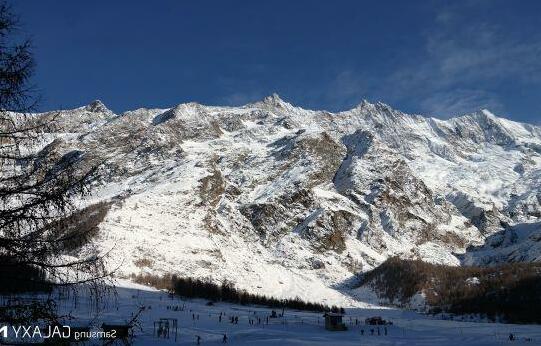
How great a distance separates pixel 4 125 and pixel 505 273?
165 m

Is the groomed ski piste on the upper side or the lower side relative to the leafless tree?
lower

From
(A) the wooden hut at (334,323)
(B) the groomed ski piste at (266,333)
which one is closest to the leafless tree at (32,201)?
(B) the groomed ski piste at (266,333)

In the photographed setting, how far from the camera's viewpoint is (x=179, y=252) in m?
165

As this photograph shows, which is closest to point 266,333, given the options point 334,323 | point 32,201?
point 334,323

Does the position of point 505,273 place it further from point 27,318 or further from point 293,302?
point 27,318

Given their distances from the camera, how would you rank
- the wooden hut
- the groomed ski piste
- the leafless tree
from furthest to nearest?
1. the wooden hut
2. the groomed ski piste
3. the leafless tree

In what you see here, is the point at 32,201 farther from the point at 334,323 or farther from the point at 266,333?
the point at 334,323

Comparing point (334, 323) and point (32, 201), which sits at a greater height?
point (32, 201)

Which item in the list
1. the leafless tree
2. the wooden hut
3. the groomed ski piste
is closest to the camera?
the leafless tree

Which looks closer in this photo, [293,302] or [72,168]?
[72,168]

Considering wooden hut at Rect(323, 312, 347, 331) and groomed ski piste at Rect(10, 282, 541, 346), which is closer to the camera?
groomed ski piste at Rect(10, 282, 541, 346)

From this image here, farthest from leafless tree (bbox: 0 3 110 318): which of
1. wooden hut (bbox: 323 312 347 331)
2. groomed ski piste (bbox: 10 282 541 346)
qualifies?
wooden hut (bbox: 323 312 347 331)

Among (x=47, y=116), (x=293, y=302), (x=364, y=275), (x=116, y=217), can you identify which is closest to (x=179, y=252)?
(x=116, y=217)

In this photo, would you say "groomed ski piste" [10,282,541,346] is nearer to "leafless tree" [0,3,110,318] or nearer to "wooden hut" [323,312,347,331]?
"wooden hut" [323,312,347,331]
